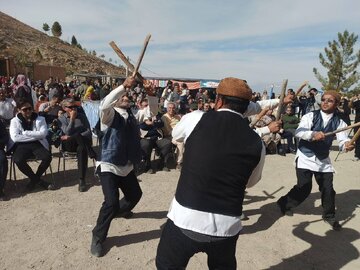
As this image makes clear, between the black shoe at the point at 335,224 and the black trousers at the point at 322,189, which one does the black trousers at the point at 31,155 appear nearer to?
the black trousers at the point at 322,189

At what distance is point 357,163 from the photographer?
8594 millimetres

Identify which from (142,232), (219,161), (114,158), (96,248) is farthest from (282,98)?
(96,248)

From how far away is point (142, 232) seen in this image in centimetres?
434

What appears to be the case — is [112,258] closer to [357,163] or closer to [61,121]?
[61,121]

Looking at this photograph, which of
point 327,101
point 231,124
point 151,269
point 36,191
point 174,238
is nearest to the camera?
point 231,124

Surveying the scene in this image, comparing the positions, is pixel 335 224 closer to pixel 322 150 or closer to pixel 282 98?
pixel 322 150

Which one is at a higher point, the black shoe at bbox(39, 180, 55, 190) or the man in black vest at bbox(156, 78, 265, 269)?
the man in black vest at bbox(156, 78, 265, 269)

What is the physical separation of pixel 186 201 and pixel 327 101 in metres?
3.12

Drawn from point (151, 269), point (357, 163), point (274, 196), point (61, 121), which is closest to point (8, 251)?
point (151, 269)

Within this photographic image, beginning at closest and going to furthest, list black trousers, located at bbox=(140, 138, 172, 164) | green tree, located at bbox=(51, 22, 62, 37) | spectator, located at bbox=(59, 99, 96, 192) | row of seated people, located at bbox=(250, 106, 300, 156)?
spectator, located at bbox=(59, 99, 96, 192) < black trousers, located at bbox=(140, 138, 172, 164) < row of seated people, located at bbox=(250, 106, 300, 156) < green tree, located at bbox=(51, 22, 62, 37)

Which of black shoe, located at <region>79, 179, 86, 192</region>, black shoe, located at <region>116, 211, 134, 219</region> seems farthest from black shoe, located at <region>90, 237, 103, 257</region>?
black shoe, located at <region>79, 179, 86, 192</region>

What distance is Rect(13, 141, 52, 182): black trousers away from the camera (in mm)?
5574

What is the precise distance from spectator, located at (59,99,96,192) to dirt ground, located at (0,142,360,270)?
22.4 inches

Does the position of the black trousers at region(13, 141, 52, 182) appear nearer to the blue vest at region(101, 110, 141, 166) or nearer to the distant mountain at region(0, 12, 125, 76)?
the blue vest at region(101, 110, 141, 166)
